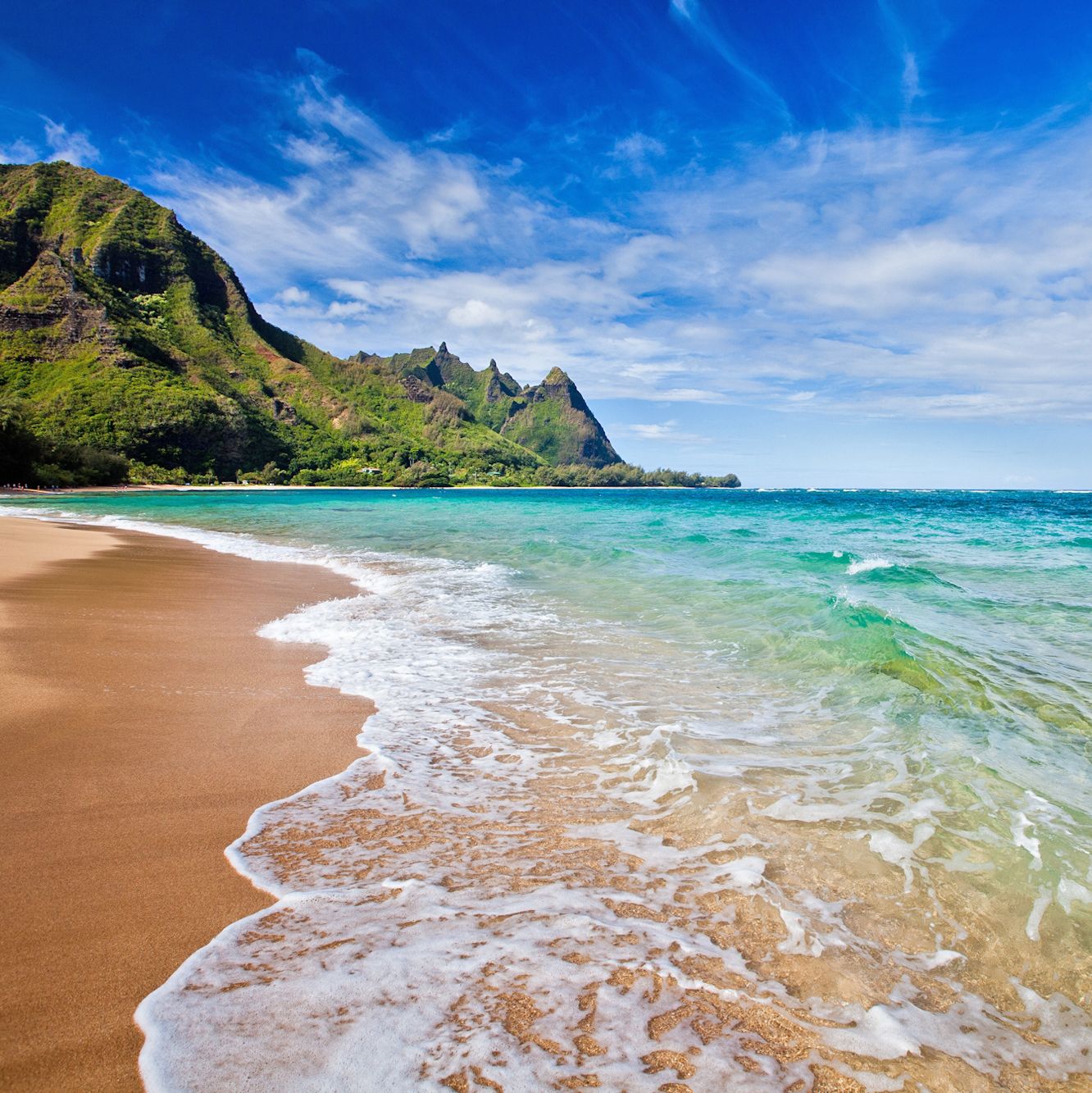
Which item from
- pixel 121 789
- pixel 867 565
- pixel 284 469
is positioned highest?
pixel 284 469

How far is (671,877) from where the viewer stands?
320 centimetres

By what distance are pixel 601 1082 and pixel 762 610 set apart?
947 cm

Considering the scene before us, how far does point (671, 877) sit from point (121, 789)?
3369 millimetres

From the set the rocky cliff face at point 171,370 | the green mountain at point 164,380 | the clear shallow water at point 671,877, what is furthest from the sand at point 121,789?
the rocky cliff face at point 171,370

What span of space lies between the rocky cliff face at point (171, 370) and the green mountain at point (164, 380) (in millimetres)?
331

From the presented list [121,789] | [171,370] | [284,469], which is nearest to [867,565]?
[121,789]

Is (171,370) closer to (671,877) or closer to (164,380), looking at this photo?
(164,380)

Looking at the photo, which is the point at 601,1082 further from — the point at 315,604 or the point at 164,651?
the point at 315,604

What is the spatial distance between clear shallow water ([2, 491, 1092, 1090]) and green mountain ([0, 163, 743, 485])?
223 ft

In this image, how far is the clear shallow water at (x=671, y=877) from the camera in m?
2.05

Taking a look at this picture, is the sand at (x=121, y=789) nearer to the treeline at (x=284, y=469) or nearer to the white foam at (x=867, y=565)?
the white foam at (x=867, y=565)

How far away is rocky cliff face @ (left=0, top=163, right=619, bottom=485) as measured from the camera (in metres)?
91.0

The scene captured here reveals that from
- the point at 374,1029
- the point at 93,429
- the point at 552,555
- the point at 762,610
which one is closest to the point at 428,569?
the point at 552,555

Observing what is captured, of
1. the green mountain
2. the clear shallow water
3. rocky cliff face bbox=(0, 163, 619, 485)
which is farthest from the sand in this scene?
rocky cliff face bbox=(0, 163, 619, 485)
